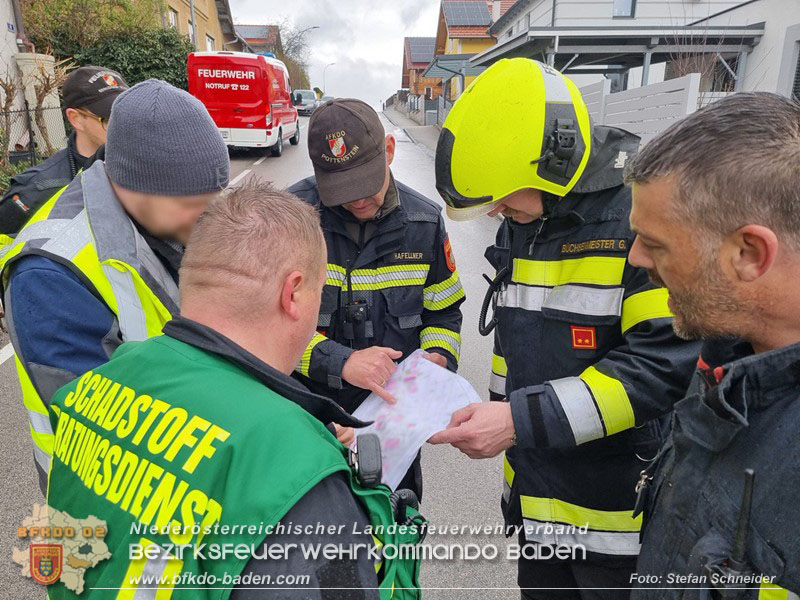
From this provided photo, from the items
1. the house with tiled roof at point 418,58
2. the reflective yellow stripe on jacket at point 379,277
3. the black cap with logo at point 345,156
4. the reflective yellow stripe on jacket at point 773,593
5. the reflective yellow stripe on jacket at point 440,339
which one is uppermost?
the black cap with logo at point 345,156

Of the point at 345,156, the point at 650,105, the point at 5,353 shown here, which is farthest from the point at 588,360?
the point at 650,105

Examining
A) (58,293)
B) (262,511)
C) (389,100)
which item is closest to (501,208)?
(262,511)

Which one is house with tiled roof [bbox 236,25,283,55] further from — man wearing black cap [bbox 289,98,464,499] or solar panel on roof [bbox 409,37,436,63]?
man wearing black cap [bbox 289,98,464,499]

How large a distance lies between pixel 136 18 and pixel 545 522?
20.2 m

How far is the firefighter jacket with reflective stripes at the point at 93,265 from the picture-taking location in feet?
4.66

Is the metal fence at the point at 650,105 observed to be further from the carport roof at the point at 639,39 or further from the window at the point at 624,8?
the window at the point at 624,8

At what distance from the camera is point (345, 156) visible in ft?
6.72

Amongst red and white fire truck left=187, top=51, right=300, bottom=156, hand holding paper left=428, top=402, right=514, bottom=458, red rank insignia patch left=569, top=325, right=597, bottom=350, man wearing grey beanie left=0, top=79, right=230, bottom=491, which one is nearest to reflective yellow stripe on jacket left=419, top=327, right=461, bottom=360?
hand holding paper left=428, top=402, right=514, bottom=458

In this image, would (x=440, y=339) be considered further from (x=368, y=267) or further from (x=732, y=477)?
(x=732, y=477)

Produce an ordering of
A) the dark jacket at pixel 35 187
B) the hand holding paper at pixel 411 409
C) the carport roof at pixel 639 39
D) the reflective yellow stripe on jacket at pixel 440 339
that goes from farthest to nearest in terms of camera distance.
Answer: the carport roof at pixel 639 39 → the dark jacket at pixel 35 187 → the reflective yellow stripe on jacket at pixel 440 339 → the hand holding paper at pixel 411 409

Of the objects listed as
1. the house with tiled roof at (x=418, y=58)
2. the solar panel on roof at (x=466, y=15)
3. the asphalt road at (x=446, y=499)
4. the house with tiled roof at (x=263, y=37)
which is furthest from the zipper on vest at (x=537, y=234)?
the house with tiled roof at (x=418, y=58)

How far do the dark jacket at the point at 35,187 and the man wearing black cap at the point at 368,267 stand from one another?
1532 millimetres

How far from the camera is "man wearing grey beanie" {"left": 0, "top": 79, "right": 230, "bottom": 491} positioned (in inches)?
55.1

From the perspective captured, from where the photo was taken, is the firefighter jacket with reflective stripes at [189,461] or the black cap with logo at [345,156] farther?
the black cap with logo at [345,156]
